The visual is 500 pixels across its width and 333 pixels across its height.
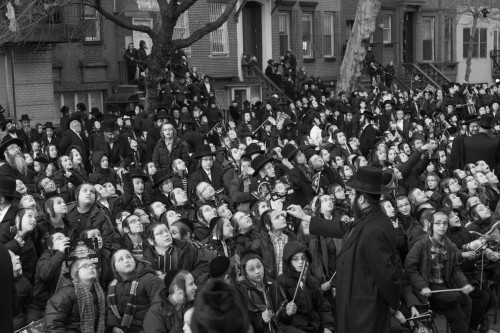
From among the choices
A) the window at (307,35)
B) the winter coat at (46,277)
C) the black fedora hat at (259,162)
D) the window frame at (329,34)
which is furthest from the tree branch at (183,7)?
the window frame at (329,34)

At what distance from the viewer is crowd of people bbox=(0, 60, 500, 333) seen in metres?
7.23

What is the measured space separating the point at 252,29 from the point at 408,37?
10750 mm

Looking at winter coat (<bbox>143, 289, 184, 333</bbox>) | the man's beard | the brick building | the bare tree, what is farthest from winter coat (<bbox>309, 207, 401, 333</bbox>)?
the brick building

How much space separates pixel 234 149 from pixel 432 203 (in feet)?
12.9

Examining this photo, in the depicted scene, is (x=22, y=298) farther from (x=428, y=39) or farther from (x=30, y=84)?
(x=428, y=39)

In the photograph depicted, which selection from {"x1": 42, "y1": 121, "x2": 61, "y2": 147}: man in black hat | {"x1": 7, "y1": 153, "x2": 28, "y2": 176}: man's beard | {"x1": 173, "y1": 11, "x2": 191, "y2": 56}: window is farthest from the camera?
{"x1": 173, "y1": 11, "x2": 191, "y2": 56}: window

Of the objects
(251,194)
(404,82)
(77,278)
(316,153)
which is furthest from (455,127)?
(404,82)

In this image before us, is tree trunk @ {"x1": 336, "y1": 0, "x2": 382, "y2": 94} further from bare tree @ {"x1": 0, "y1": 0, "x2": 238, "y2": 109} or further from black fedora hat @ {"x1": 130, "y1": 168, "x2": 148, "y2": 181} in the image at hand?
black fedora hat @ {"x1": 130, "y1": 168, "x2": 148, "y2": 181}

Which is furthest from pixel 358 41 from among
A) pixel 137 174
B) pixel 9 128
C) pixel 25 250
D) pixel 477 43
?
pixel 25 250

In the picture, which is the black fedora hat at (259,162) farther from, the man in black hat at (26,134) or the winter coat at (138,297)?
the man in black hat at (26,134)

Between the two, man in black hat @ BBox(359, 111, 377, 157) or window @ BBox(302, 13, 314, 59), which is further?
window @ BBox(302, 13, 314, 59)

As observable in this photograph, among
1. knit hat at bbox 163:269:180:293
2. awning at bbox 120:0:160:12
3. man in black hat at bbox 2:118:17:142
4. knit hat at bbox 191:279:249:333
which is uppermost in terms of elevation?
awning at bbox 120:0:160:12

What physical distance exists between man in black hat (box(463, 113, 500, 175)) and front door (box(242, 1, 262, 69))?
63.3 ft

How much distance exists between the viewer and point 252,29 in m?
33.6
